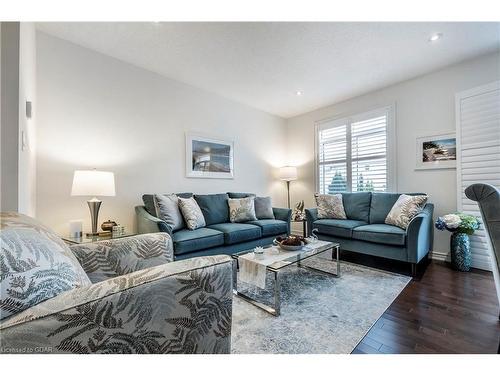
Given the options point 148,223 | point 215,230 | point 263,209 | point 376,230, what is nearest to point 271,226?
point 263,209

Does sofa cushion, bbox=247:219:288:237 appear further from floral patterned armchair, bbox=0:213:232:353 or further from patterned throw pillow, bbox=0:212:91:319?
patterned throw pillow, bbox=0:212:91:319

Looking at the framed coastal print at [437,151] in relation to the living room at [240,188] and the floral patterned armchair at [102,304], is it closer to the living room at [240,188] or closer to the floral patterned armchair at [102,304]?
the living room at [240,188]

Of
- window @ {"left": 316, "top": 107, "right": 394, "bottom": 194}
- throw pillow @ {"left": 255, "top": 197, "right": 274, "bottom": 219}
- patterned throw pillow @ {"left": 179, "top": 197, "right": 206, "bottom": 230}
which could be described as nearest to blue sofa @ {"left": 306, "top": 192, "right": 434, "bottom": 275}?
window @ {"left": 316, "top": 107, "right": 394, "bottom": 194}

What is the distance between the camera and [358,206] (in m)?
3.43

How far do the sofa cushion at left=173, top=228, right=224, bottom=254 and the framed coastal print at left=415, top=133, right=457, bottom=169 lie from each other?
2916 millimetres

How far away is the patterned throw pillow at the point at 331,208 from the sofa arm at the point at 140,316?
2.85 m

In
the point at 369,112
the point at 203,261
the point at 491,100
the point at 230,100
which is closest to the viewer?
the point at 203,261

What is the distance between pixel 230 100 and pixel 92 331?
3.82 m

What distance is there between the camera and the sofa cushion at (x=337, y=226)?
296 cm

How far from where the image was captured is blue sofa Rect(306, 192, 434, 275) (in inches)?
96.7
